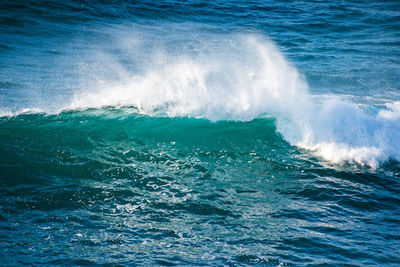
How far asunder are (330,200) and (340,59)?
12.3 metres

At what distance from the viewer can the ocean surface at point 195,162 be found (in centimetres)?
413

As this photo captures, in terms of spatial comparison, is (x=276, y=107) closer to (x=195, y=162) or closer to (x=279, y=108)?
(x=279, y=108)

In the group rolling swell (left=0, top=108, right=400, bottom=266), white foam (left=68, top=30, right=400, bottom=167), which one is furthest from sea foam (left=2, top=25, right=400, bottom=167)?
rolling swell (left=0, top=108, right=400, bottom=266)

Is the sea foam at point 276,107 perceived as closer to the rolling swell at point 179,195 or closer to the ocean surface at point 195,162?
the ocean surface at point 195,162

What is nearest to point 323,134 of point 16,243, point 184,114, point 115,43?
point 184,114

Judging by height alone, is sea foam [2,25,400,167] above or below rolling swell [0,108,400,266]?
above

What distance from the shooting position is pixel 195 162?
663 cm

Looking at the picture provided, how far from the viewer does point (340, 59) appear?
16.0 m

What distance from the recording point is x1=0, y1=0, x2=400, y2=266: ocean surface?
4129mm

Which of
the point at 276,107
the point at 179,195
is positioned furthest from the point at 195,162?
the point at 276,107

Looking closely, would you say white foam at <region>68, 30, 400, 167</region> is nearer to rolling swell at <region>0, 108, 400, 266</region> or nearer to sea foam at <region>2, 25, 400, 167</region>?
sea foam at <region>2, 25, 400, 167</region>

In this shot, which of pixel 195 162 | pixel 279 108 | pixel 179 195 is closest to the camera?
pixel 179 195

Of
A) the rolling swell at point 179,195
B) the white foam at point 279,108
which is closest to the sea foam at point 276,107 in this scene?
the white foam at point 279,108

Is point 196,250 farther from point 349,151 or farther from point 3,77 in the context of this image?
point 3,77
